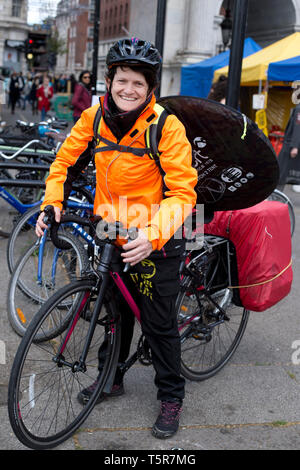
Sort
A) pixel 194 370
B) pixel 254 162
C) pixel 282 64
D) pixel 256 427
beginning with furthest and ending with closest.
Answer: pixel 282 64 < pixel 194 370 < pixel 256 427 < pixel 254 162

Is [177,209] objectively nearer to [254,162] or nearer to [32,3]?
[254,162]

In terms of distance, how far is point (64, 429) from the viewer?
9.43ft

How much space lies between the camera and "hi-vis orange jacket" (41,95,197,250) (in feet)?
8.42

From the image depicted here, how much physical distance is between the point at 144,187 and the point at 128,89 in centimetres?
46

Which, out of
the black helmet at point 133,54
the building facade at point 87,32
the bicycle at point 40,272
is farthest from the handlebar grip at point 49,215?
the building facade at point 87,32

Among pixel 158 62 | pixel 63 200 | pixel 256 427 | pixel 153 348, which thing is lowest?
pixel 256 427

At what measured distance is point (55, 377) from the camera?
10.1ft

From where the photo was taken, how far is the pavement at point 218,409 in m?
2.94

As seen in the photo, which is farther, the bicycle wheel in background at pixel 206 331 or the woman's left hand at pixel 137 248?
the bicycle wheel in background at pixel 206 331

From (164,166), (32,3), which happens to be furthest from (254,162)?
(32,3)

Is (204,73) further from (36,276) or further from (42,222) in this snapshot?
(42,222)

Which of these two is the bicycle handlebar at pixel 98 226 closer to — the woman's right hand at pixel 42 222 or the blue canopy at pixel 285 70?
the woman's right hand at pixel 42 222

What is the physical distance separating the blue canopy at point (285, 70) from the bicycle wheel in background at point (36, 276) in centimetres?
844
